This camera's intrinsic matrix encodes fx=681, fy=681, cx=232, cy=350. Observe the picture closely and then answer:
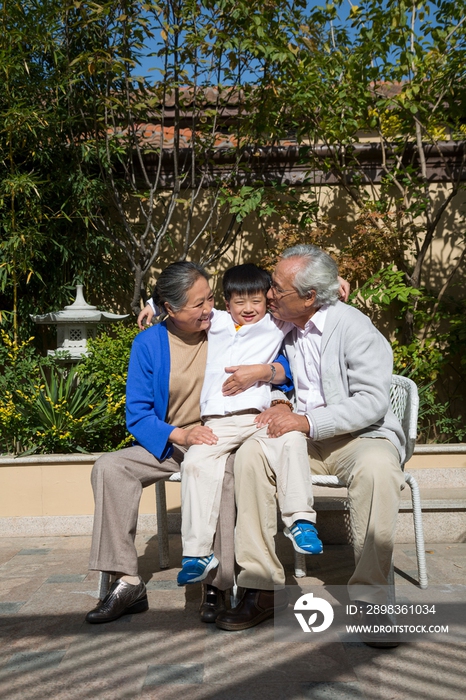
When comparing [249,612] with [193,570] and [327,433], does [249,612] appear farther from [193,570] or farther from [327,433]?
[327,433]

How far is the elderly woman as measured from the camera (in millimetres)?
2625

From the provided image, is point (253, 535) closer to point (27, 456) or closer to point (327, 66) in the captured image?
point (27, 456)

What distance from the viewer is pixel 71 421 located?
401cm

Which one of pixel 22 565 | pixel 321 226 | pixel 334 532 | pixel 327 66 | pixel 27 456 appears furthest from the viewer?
pixel 321 226

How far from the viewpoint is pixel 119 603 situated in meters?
2.60

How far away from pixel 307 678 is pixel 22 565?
1772mm

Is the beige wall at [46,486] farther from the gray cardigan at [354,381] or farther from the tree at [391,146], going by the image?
the tree at [391,146]

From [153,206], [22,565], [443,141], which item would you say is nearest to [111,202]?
[153,206]

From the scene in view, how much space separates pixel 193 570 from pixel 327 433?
0.74 metres

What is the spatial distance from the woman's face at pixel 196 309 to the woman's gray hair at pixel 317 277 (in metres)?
0.40

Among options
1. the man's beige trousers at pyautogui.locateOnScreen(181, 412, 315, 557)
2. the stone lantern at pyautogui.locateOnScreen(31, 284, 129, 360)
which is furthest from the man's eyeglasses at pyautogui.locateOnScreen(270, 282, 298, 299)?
the stone lantern at pyautogui.locateOnScreen(31, 284, 129, 360)

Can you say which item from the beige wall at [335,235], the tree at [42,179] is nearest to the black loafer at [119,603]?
the tree at [42,179]

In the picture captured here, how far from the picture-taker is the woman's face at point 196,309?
116 inches


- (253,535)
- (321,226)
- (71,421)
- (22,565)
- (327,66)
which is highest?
(327,66)
